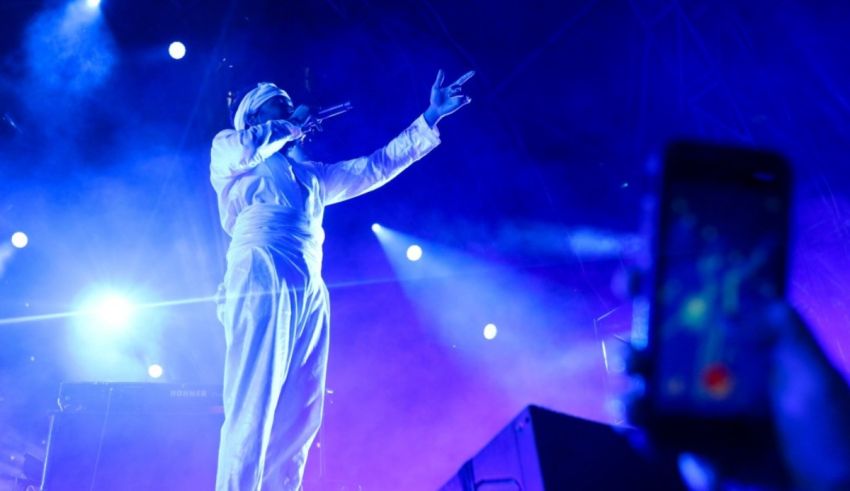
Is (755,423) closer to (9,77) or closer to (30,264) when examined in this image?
(9,77)

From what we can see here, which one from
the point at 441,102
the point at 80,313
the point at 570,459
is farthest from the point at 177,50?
the point at 570,459

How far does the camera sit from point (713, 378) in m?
0.72

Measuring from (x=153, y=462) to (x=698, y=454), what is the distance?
3.03m

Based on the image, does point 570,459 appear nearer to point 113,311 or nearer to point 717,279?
point 717,279

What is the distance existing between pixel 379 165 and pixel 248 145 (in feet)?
2.81

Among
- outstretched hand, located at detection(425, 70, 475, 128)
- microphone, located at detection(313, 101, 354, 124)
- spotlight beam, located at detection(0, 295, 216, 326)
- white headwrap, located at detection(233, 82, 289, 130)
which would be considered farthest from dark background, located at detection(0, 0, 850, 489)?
outstretched hand, located at detection(425, 70, 475, 128)

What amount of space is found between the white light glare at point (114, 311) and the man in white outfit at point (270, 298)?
97.8 inches

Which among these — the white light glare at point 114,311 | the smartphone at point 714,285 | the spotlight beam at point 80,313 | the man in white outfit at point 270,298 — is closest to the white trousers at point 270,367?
the man in white outfit at point 270,298

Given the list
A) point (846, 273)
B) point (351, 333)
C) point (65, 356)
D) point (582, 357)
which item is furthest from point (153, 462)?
point (846, 273)

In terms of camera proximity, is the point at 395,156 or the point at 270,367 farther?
the point at 395,156

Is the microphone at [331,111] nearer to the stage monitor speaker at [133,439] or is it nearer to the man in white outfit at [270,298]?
the man in white outfit at [270,298]

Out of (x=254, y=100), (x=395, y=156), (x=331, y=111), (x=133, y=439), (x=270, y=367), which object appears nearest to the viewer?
(x=270, y=367)

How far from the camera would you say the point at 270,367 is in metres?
2.56

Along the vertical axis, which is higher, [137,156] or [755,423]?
[137,156]
